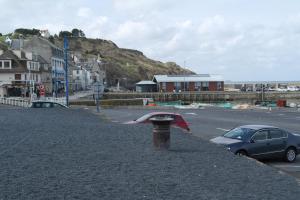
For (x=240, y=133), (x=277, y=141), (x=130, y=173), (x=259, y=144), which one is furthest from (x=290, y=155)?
(x=130, y=173)

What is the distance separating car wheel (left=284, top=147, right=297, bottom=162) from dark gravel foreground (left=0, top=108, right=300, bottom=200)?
3339 mm

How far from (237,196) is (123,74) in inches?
7355

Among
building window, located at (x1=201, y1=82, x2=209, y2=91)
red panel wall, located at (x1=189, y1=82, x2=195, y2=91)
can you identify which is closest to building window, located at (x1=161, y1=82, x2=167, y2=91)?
red panel wall, located at (x1=189, y1=82, x2=195, y2=91)

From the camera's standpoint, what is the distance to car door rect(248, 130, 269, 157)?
59.8 ft

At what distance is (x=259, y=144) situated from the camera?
60.6 feet

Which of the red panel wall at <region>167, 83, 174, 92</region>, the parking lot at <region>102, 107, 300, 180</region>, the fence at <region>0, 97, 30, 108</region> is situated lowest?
the parking lot at <region>102, 107, 300, 180</region>

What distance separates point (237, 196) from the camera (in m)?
9.81

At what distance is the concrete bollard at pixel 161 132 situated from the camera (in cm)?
1579

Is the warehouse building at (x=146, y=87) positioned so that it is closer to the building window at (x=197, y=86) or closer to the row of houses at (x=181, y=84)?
the row of houses at (x=181, y=84)

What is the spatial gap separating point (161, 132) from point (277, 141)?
5.80 m

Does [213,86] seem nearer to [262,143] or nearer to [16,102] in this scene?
[16,102]

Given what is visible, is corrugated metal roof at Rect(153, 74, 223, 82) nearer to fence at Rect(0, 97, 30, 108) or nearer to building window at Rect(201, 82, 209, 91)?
building window at Rect(201, 82, 209, 91)

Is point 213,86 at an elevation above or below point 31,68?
below

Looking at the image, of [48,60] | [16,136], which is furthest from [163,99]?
[16,136]
